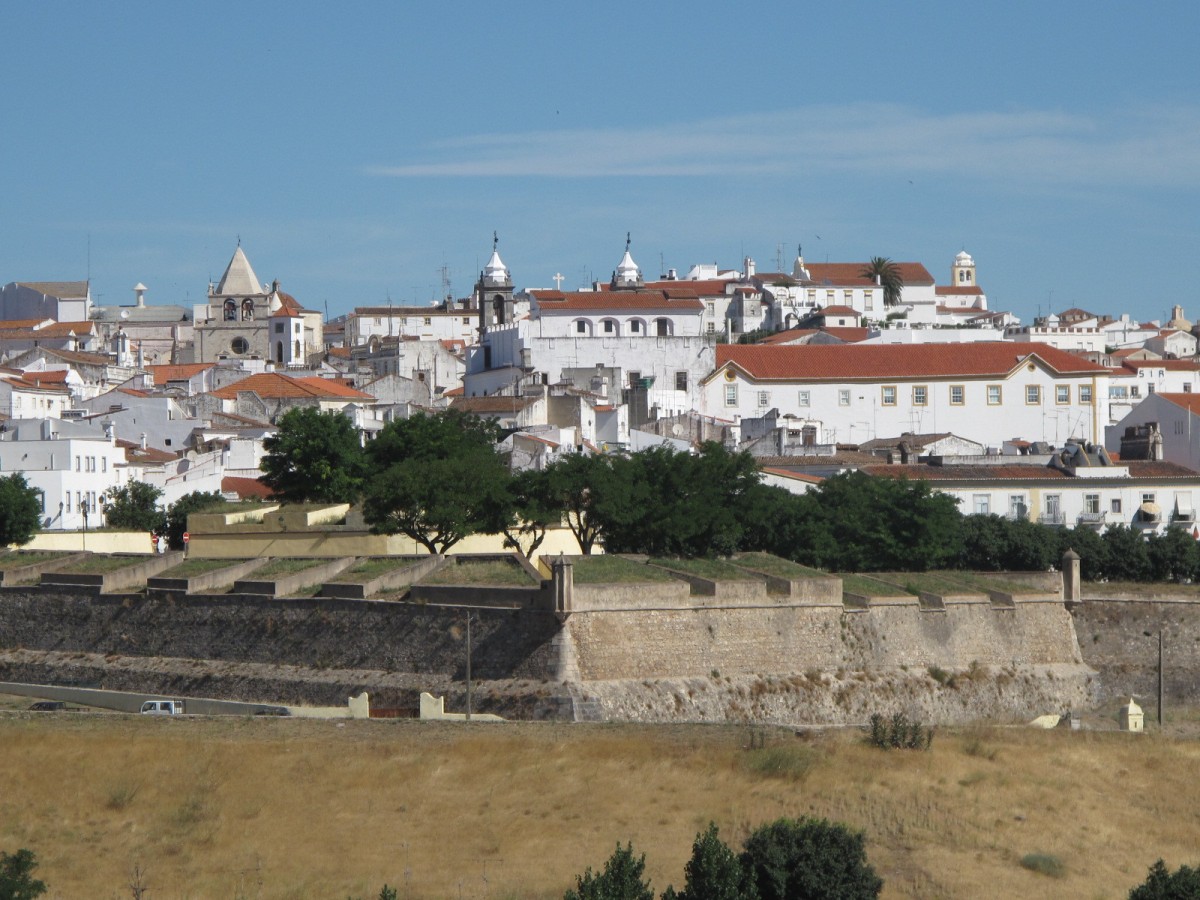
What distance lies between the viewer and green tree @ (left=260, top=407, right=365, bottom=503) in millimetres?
61969

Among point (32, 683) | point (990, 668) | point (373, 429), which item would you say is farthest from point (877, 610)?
point (373, 429)

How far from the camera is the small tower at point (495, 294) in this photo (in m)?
132

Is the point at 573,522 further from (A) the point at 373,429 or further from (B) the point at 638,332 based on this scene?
(B) the point at 638,332

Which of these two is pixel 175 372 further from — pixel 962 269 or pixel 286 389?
pixel 962 269

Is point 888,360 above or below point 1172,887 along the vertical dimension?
above

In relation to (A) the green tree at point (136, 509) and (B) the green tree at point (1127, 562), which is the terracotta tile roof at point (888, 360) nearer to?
(B) the green tree at point (1127, 562)

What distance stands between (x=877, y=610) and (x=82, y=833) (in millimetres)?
21785

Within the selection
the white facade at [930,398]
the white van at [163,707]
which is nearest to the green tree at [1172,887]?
the white van at [163,707]

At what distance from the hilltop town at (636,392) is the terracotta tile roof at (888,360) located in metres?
0.14

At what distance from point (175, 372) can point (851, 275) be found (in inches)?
2151

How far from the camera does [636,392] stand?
95.5 m

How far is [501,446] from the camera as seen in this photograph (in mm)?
76062

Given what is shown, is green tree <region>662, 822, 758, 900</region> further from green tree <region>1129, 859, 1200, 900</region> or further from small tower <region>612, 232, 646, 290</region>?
small tower <region>612, 232, 646, 290</region>

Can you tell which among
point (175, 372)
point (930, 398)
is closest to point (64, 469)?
point (930, 398)
